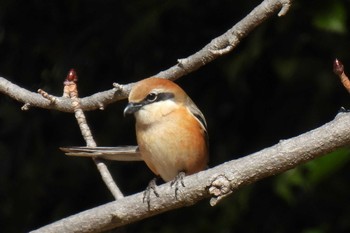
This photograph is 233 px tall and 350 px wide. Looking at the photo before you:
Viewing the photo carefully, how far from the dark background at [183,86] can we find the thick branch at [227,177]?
6.01ft

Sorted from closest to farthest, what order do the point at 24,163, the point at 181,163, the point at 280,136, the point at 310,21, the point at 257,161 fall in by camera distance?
1. the point at 257,161
2. the point at 181,163
3. the point at 310,21
4. the point at 280,136
5. the point at 24,163

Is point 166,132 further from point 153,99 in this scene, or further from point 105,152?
point 105,152

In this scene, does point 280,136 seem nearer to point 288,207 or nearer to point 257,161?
point 288,207

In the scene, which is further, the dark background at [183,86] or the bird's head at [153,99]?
the dark background at [183,86]

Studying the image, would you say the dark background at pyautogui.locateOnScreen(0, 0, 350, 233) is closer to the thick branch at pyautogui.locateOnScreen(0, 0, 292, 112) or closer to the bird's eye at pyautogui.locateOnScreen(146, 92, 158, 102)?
the bird's eye at pyautogui.locateOnScreen(146, 92, 158, 102)

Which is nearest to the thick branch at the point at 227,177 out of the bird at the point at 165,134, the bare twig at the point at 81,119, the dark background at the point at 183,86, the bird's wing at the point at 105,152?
the bare twig at the point at 81,119

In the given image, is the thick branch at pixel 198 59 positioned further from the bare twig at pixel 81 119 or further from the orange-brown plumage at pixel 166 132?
the orange-brown plumage at pixel 166 132

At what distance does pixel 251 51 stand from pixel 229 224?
103 cm

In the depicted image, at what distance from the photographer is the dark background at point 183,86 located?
534 centimetres

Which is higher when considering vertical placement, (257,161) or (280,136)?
(280,136)

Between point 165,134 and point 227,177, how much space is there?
1.15 metres

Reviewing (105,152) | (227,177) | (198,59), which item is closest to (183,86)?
(105,152)

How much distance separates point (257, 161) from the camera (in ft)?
10.1

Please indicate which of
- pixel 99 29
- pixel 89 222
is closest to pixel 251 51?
pixel 99 29
